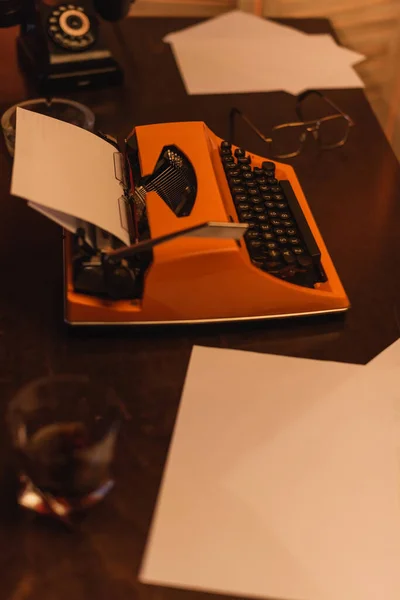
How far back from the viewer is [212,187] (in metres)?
0.77


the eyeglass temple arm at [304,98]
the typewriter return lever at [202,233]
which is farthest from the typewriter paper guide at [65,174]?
the eyeglass temple arm at [304,98]

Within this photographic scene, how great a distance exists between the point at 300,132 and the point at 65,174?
1.76 ft

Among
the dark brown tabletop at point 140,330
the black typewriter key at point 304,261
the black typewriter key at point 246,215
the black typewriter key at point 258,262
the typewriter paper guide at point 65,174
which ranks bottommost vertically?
the dark brown tabletop at point 140,330

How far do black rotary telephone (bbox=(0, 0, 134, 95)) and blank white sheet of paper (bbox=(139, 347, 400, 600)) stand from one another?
64 centimetres

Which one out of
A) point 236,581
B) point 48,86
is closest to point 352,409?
point 236,581

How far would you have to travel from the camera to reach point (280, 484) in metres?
0.63

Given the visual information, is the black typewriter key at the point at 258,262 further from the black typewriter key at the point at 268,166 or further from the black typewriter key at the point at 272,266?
the black typewriter key at the point at 268,166

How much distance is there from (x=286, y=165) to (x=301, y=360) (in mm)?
352

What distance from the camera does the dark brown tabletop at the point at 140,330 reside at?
571 mm

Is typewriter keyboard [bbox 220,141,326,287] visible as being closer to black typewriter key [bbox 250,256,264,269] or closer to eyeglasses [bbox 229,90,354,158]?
black typewriter key [bbox 250,256,264,269]

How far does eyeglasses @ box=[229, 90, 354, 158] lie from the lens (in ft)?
3.51

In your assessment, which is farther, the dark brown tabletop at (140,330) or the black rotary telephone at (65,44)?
the black rotary telephone at (65,44)

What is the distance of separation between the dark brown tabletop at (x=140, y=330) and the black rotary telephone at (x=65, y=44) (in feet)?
0.11

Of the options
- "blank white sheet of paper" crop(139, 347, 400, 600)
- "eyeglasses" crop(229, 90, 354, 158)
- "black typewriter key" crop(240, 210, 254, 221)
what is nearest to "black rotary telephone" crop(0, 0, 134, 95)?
"eyeglasses" crop(229, 90, 354, 158)
